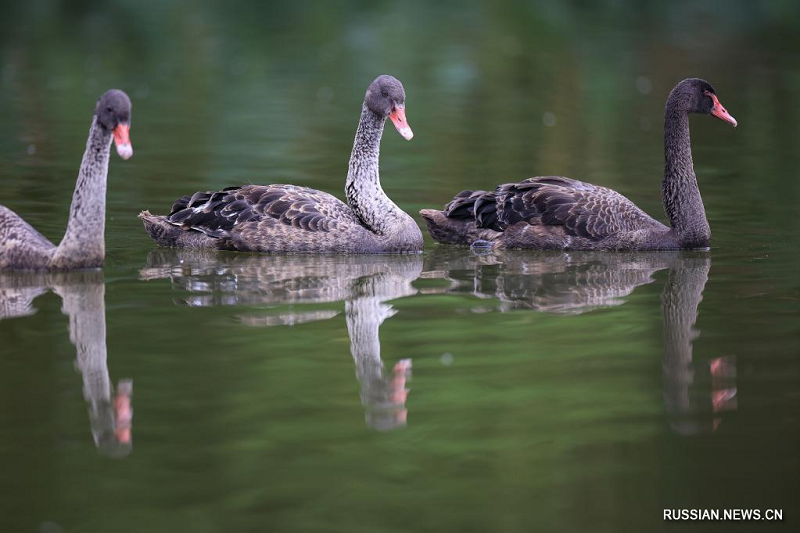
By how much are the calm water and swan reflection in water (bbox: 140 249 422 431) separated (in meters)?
0.03

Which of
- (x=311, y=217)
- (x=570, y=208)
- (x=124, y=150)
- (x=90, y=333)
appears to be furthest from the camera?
(x=570, y=208)

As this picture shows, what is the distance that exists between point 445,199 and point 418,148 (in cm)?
403

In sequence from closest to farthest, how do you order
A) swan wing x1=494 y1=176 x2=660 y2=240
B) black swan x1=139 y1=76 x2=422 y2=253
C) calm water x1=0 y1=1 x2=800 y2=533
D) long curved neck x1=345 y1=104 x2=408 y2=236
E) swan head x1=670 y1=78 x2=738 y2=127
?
calm water x1=0 y1=1 x2=800 y2=533 < black swan x1=139 y1=76 x2=422 y2=253 < long curved neck x1=345 y1=104 x2=408 y2=236 < swan wing x1=494 y1=176 x2=660 y2=240 < swan head x1=670 y1=78 x2=738 y2=127

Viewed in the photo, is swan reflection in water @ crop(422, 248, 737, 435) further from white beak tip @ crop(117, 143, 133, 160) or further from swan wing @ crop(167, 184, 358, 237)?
white beak tip @ crop(117, 143, 133, 160)

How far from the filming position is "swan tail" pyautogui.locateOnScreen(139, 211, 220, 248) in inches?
451

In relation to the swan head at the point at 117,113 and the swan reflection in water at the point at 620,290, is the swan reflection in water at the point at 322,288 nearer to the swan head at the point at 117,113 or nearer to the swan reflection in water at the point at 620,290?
the swan reflection in water at the point at 620,290

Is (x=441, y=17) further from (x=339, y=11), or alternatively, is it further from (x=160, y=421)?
(x=160, y=421)

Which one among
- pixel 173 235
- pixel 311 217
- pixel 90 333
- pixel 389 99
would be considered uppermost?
pixel 389 99

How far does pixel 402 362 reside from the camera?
25.2 ft

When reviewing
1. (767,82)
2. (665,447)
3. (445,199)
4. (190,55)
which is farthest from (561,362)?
(190,55)

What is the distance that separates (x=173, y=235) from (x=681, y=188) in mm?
4405

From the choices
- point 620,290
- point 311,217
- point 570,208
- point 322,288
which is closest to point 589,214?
point 570,208

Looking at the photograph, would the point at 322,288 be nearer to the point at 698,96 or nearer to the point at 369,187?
the point at 369,187

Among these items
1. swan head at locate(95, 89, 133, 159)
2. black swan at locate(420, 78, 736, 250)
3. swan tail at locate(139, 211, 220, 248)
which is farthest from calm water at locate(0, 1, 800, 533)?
swan head at locate(95, 89, 133, 159)
